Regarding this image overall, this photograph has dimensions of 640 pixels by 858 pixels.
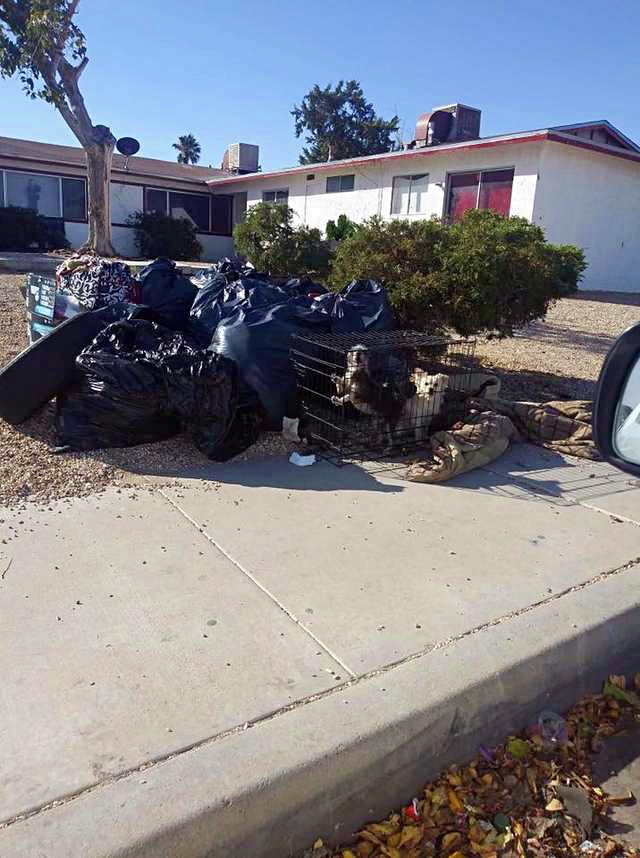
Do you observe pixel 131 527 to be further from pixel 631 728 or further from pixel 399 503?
pixel 631 728

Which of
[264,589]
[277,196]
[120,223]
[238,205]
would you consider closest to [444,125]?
[277,196]

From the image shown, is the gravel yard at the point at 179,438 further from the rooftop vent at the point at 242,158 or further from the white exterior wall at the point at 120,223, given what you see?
the rooftop vent at the point at 242,158

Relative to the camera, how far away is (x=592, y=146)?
17.1 metres

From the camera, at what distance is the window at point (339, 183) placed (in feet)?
73.3

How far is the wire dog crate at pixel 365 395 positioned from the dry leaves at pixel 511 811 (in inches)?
105

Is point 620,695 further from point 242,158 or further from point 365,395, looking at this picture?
point 242,158

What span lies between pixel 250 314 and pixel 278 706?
11.6ft

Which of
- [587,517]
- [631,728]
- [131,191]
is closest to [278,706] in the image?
[631,728]

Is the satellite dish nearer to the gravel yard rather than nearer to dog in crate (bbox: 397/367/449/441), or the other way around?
the gravel yard

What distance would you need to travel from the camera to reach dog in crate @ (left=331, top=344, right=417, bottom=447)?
5.06 metres

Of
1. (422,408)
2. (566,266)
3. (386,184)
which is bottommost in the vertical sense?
(422,408)

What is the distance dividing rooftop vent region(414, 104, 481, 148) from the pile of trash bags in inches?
686

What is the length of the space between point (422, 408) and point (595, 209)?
15.7m

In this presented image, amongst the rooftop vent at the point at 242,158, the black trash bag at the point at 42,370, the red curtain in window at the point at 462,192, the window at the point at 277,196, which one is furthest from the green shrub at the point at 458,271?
the rooftop vent at the point at 242,158
